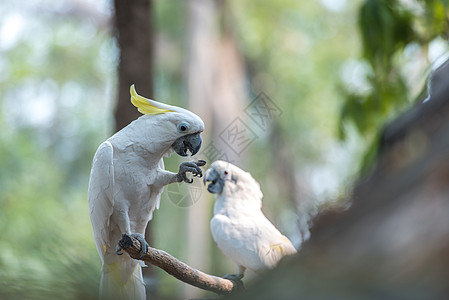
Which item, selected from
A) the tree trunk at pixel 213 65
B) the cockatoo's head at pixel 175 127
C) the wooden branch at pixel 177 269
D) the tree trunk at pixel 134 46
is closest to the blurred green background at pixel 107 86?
the tree trunk at pixel 213 65

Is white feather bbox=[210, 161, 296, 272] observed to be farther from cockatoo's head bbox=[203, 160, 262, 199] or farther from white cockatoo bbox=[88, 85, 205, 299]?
white cockatoo bbox=[88, 85, 205, 299]

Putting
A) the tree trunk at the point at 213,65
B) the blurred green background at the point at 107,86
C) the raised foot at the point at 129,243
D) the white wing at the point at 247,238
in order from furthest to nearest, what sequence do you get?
1. the tree trunk at the point at 213,65
2. the blurred green background at the point at 107,86
3. the white wing at the point at 247,238
4. the raised foot at the point at 129,243

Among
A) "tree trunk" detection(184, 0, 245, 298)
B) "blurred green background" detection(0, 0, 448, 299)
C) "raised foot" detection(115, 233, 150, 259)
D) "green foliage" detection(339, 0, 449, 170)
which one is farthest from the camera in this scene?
"tree trunk" detection(184, 0, 245, 298)

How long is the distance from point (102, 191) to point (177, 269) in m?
0.25

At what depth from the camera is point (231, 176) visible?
1287 mm

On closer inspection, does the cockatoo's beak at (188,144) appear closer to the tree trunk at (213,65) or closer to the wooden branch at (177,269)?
the wooden branch at (177,269)

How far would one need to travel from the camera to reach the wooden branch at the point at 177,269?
1044 millimetres

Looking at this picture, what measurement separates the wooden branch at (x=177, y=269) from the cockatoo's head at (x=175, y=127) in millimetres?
226

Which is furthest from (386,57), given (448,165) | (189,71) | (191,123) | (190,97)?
(189,71)

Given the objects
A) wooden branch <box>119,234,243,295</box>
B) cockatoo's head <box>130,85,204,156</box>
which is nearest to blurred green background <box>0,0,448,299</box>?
wooden branch <box>119,234,243,295</box>

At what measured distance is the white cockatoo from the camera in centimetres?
107

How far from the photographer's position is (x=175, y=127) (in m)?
1.06

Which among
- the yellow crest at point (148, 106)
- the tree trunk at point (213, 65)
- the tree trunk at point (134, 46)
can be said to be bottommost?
the yellow crest at point (148, 106)

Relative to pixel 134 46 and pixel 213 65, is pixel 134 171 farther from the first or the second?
pixel 213 65
